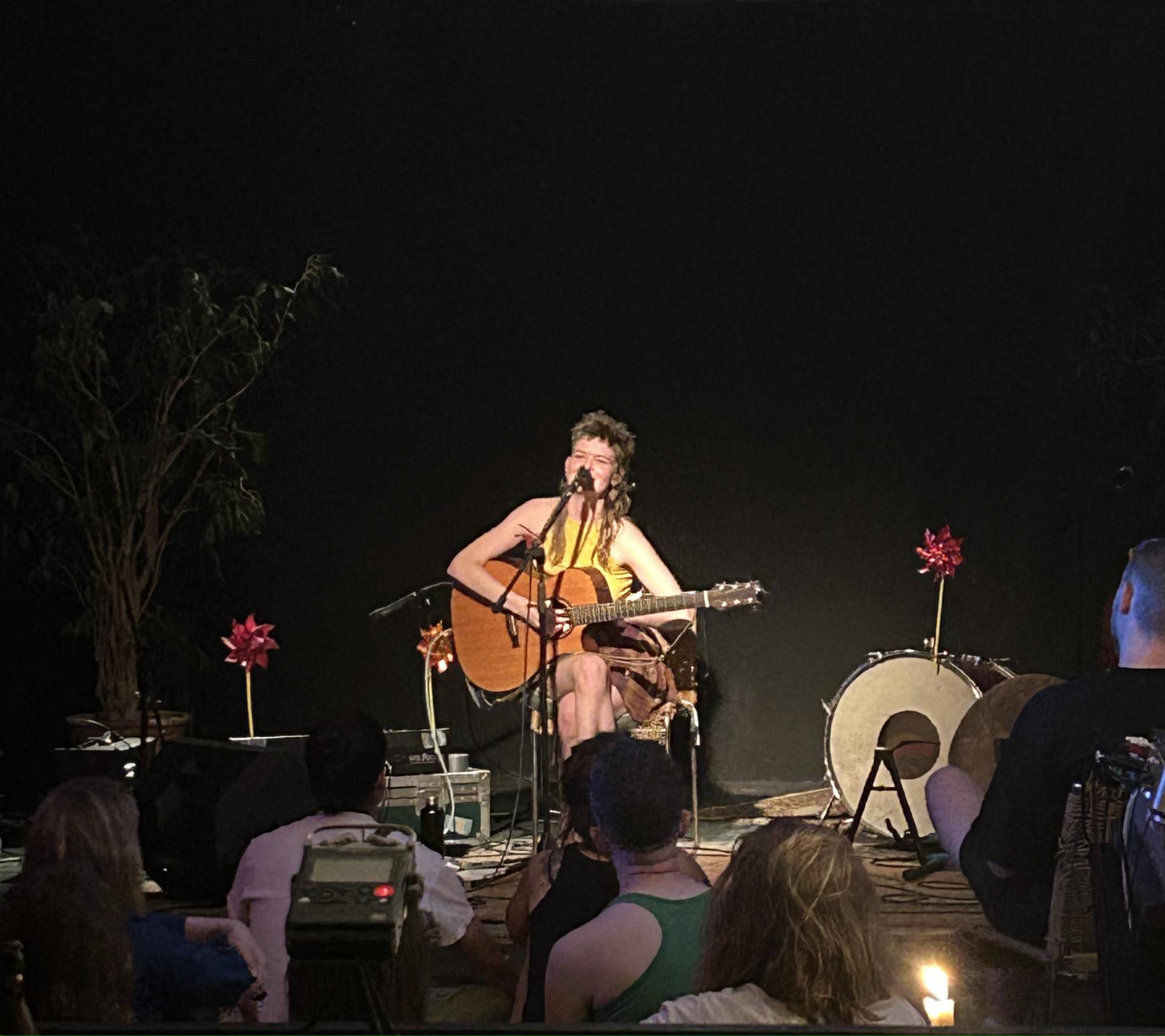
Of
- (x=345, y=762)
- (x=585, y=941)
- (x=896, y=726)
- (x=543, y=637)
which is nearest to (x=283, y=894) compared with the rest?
(x=345, y=762)

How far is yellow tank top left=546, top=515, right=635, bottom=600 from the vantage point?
19.4 ft

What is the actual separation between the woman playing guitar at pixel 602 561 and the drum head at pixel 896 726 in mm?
700

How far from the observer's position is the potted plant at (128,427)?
6203mm

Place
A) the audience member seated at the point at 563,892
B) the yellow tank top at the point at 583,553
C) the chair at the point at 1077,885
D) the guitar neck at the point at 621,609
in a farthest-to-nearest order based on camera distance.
Result: the yellow tank top at the point at 583,553, the guitar neck at the point at 621,609, the chair at the point at 1077,885, the audience member seated at the point at 563,892

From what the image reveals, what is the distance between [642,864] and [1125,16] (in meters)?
5.84

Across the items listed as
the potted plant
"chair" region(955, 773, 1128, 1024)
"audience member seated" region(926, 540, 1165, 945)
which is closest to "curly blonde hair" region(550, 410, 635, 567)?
the potted plant

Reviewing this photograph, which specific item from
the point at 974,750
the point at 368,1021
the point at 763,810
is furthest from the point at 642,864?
the point at 763,810

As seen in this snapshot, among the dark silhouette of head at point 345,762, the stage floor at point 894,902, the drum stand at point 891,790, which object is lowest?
the stage floor at point 894,902

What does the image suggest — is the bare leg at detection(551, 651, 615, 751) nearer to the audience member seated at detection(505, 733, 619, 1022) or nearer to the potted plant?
the potted plant

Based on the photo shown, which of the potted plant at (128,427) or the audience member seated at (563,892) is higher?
the potted plant at (128,427)

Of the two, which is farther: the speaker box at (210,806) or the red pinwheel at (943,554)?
the red pinwheel at (943,554)

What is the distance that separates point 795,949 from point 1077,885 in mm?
1118

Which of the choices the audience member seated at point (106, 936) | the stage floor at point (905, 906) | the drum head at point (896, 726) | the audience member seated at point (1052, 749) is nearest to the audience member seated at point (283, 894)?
the audience member seated at point (106, 936)

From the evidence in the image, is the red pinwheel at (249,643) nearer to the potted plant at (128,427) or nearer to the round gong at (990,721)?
the potted plant at (128,427)
